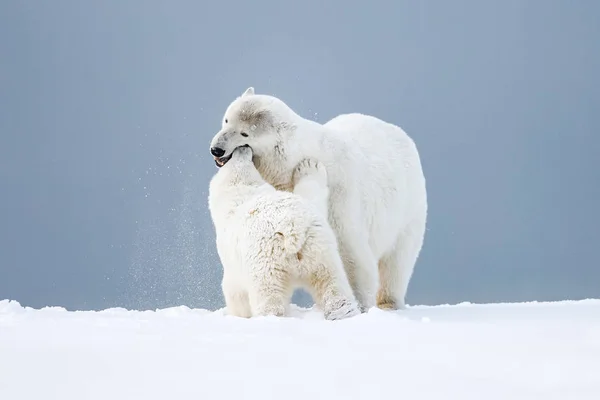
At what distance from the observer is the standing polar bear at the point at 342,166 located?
7.53 m

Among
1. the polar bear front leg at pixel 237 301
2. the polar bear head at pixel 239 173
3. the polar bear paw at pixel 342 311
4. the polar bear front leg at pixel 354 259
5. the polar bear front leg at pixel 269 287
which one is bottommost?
the polar bear paw at pixel 342 311

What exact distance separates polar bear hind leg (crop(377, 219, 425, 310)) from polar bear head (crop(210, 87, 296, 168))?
2634mm

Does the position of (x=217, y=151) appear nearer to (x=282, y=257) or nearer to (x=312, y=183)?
(x=312, y=183)

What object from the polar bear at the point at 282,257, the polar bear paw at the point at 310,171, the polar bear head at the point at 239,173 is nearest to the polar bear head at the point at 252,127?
the polar bear head at the point at 239,173

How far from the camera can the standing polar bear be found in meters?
7.53

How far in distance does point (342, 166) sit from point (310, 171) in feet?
1.50

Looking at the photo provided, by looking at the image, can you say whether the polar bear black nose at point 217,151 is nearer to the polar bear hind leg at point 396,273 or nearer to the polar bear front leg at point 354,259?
the polar bear front leg at point 354,259

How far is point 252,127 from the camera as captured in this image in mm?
7516

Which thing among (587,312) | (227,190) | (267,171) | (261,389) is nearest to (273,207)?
(227,190)

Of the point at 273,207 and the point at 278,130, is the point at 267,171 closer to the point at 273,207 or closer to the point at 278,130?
the point at 278,130

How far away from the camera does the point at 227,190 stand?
7027mm

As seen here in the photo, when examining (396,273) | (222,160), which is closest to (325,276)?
(222,160)

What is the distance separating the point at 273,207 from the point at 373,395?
376 centimetres

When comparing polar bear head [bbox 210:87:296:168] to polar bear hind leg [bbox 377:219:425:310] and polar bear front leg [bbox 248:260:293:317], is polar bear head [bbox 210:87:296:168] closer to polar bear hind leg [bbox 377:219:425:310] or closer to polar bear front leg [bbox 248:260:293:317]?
polar bear front leg [bbox 248:260:293:317]
